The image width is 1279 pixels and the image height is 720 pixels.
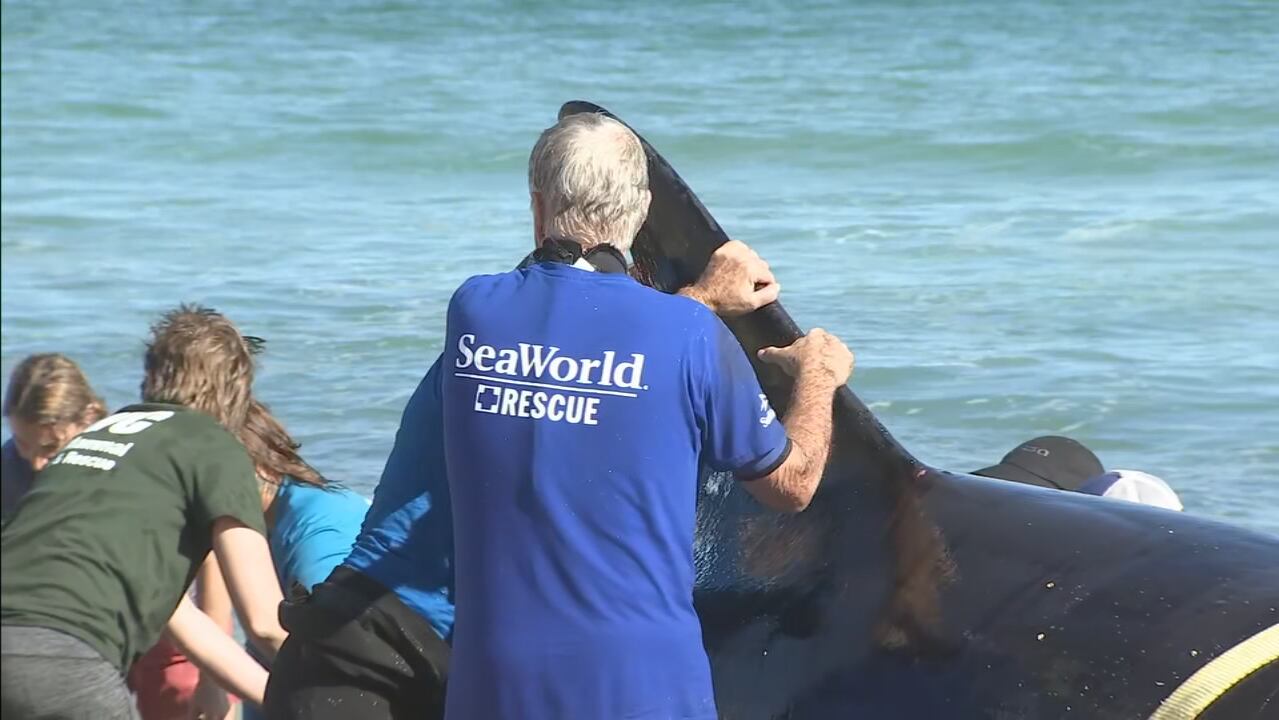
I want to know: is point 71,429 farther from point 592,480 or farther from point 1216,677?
point 1216,677

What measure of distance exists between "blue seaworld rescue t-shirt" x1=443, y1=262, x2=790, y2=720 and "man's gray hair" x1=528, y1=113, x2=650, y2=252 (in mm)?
89

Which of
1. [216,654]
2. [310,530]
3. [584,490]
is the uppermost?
[584,490]

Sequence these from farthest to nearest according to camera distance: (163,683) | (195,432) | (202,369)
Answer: (163,683)
(202,369)
(195,432)

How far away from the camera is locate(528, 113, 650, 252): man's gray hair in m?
2.91

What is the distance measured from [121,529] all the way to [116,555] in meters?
0.06

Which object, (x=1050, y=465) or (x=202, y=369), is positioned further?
(x=202, y=369)

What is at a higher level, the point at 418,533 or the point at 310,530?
the point at 418,533

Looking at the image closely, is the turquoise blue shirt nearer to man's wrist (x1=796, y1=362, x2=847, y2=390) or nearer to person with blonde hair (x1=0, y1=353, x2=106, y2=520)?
person with blonde hair (x1=0, y1=353, x2=106, y2=520)

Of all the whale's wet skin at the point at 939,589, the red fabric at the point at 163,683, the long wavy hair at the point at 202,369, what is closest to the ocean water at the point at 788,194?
the red fabric at the point at 163,683

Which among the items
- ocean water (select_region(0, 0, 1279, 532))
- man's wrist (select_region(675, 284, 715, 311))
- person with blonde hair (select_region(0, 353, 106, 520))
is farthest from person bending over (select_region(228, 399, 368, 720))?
ocean water (select_region(0, 0, 1279, 532))

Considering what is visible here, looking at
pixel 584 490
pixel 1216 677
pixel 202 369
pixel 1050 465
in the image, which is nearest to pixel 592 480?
pixel 584 490

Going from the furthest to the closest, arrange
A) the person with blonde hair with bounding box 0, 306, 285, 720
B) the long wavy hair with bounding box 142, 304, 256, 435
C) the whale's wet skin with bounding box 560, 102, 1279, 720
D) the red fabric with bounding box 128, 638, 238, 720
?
the red fabric with bounding box 128, 638, 238, 720 → the long wavy hair with bounding box 142, 304, 256, 435 → the person with blonde hair with bounding box 0, 306, 285, 720 → the whale's wet skin with bounding box 560, 102, 1279, 720

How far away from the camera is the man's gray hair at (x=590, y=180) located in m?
2.91

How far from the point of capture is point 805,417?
300cm
